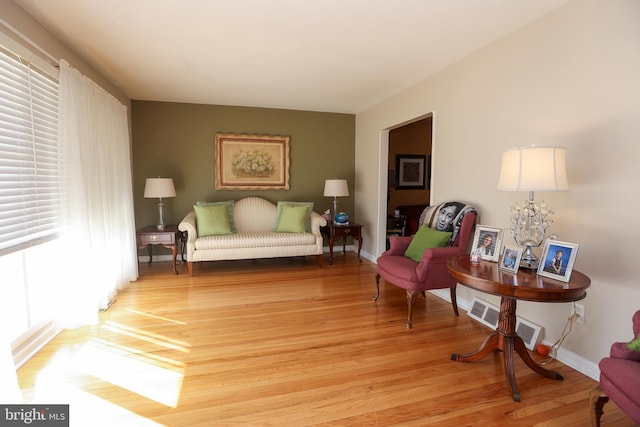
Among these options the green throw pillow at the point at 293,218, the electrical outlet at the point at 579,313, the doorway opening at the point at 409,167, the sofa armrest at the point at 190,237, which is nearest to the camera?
the electrical outlet at the point at 579,313

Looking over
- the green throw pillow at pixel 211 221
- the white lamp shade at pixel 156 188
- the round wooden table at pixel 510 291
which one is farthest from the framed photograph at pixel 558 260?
the white lamp shade at pixel 156 188

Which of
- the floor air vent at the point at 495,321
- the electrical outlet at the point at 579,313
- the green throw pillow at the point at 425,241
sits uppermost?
the green throw pillow at the point at 425,241

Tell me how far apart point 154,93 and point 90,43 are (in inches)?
63.8

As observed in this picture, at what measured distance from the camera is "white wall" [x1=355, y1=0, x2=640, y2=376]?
191cm

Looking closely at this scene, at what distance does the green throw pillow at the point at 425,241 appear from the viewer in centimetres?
302

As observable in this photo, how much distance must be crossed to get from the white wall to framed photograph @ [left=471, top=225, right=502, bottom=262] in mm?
440

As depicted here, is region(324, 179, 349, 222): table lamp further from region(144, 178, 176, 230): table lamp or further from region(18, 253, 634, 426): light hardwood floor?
region(144, 178, 176, 230): table lamp

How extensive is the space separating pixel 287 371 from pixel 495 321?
5.89 ft

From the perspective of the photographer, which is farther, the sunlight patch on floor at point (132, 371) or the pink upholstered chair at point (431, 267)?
the pink upholstered chair at point (431, 267)

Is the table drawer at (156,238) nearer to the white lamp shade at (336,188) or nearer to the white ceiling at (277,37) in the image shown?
the white ceiling at (277,37)

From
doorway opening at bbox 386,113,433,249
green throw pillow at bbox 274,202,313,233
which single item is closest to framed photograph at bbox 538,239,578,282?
green throw pillow at bbox 274,202,313,233

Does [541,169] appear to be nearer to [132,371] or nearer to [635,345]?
[635,345]

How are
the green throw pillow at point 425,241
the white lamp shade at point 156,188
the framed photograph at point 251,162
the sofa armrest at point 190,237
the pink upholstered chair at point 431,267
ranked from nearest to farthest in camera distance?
the pink upholstered chair at point 431,267 < the green throw pillow at point 425,241 < the sofa armrest at point 190,237 < the white lamp shade at point 156,188 < the framed photograph at point 251,162

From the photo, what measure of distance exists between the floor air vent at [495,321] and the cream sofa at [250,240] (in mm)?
2214
